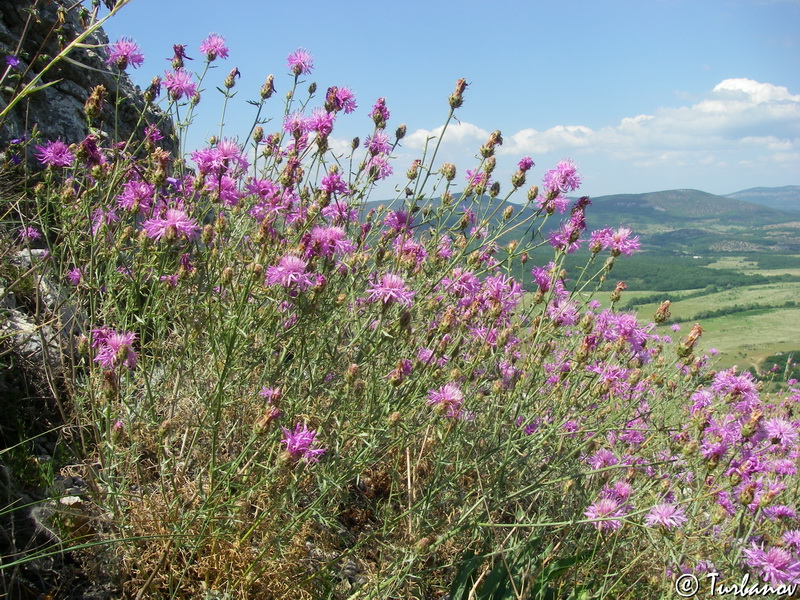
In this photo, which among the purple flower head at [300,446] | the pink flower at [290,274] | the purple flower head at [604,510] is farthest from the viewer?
the purple flower head at [604,510]

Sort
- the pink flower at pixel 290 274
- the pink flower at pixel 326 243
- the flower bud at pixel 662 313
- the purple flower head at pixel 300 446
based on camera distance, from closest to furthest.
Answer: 1. the purple flower head at pixel 300 446
2. the pink flower at pixel 290 274
3. the pink flower at pixel 326 243
4. the flower bud at pixel 662 313

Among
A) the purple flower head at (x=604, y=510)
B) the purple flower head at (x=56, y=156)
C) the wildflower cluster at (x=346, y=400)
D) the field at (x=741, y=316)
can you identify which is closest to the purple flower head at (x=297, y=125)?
the wildflower cluster at (x=346, y=400)

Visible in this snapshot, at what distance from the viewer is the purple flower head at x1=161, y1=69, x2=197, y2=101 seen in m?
3.57

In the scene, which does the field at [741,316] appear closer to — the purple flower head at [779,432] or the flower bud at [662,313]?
the purple flower head at [779,432]

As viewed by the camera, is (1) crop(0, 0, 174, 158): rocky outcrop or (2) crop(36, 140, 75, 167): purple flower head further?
(1) crop(0, 0, 174, 158): rocky outcrop

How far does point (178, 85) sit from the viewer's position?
358cm

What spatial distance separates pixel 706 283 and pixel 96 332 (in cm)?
10231

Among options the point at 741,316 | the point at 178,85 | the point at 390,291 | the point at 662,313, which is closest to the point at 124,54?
the point at 178,85

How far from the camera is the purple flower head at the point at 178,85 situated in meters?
3.57

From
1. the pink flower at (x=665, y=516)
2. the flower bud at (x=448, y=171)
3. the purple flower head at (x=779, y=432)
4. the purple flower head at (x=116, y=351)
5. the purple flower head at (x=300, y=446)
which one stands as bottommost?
the pink flower at (x=665, y=516)

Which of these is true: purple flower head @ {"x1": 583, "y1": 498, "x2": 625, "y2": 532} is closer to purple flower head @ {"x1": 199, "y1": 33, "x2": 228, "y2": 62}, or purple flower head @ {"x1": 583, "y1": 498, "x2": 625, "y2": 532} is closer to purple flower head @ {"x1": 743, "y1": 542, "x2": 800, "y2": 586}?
purple flower head @ {"x1": 743, "y1": 542, "x2": 800, "y2": 586}

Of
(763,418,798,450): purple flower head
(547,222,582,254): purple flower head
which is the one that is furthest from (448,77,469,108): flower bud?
(763,418,798,450): purple flower head

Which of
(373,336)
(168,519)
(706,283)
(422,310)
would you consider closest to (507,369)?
(422,310)

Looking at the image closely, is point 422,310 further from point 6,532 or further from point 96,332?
point 6,532
